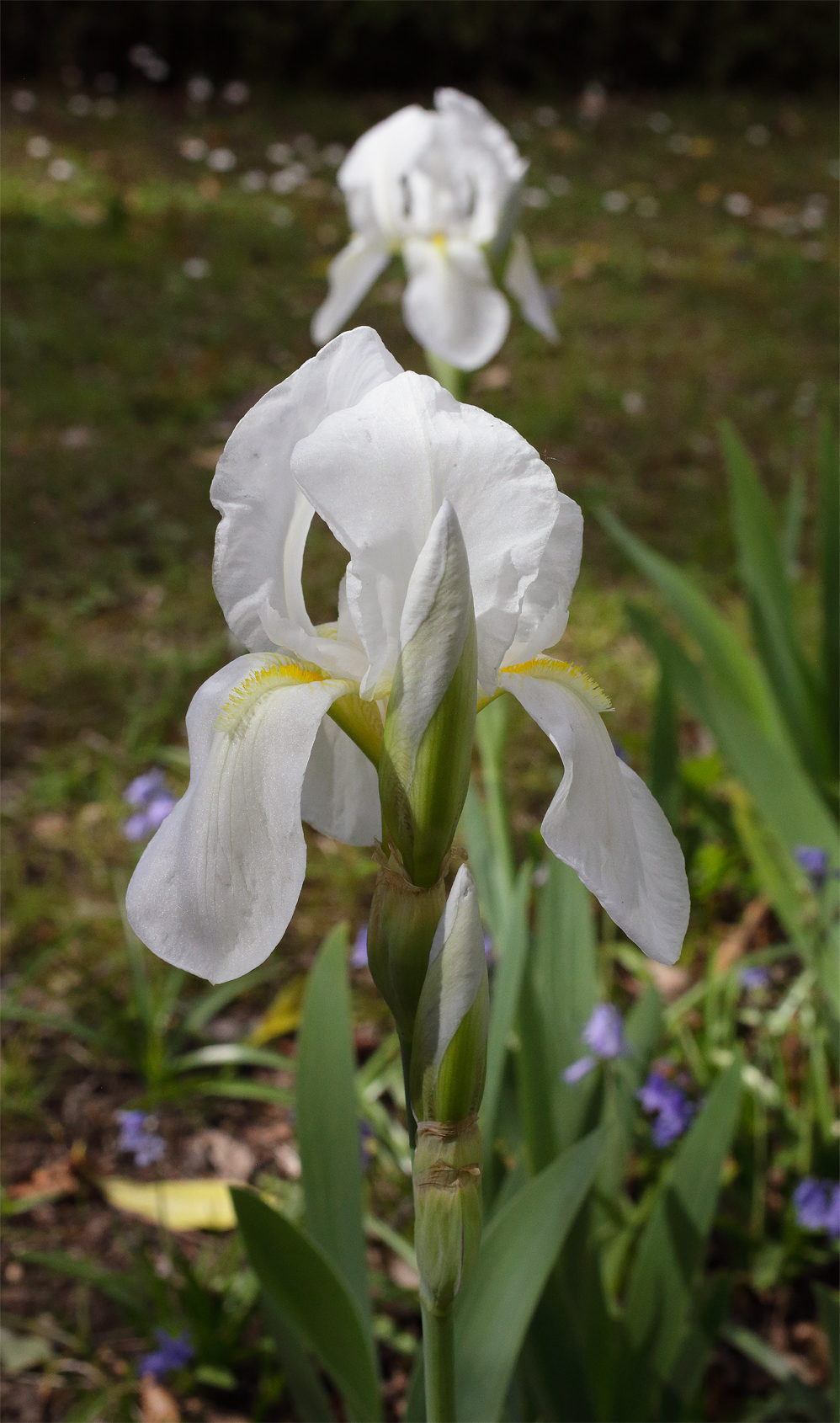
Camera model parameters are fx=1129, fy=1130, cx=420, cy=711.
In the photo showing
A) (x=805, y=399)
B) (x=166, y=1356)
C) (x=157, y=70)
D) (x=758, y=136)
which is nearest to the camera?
(x=166, y=1356)

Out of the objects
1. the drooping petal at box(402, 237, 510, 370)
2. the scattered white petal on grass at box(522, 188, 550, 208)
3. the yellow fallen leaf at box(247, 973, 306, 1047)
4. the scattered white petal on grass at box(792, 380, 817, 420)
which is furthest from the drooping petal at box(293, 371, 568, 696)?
the scattered white petal on grass at box(522, 188, 550, 208)

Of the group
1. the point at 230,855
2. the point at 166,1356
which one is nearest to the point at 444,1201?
the point at 230,855

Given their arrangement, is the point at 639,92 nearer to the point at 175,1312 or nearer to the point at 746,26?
the point at 746,26

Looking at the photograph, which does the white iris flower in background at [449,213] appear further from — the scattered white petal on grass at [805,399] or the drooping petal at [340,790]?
the scattered white petal on grass at [805,399]

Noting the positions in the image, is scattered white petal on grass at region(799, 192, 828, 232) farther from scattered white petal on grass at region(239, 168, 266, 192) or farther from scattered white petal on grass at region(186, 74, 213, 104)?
scattered white petal on grass at region(186, 74, 213, 104)

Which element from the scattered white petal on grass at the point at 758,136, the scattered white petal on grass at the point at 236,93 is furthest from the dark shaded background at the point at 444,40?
the scattered white petal on grass at the point at 758,136

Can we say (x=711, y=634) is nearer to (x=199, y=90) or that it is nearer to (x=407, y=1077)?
(x=407, y=1077)

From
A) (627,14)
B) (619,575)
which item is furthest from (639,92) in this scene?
(619,575)
